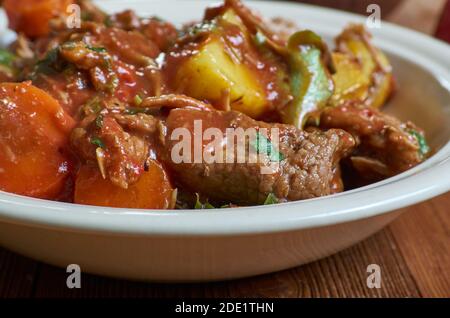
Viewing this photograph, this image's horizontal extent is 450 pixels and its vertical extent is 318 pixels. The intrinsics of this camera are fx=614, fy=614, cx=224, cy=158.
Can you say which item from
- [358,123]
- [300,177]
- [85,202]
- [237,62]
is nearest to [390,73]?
[358,123]

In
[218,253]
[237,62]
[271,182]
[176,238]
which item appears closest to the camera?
[176,238]

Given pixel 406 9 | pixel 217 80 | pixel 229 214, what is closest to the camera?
pixel 229 214

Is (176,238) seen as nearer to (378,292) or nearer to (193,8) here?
(378,292)

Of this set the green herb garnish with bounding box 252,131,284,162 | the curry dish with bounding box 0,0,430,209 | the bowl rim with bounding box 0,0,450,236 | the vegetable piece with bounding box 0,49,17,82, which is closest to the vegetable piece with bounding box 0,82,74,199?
the curry dish with bounding box 0,0,430,209

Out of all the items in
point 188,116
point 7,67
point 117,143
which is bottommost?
point 117,143

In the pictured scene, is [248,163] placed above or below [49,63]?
below

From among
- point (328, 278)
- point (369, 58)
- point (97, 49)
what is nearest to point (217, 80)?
point (97, 49)

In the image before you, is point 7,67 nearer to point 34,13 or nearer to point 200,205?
point 34,13

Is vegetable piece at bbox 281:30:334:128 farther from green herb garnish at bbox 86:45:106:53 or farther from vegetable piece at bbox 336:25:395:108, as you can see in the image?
green herb garnish at bbox 86:45:106:53
